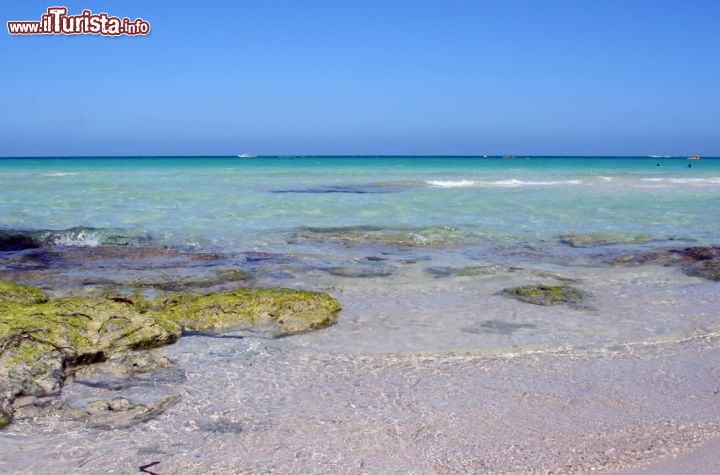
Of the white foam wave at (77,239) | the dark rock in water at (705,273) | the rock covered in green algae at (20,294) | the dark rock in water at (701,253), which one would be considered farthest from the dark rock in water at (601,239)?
the rock covered in green algae at (20,294)

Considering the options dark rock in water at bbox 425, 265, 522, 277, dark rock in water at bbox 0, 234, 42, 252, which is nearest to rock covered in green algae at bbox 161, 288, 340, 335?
dark rock in water at bbox 425, 265, 522, 277

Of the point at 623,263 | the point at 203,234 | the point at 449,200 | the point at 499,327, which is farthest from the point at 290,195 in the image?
the point at 499,327

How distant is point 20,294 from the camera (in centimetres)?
731

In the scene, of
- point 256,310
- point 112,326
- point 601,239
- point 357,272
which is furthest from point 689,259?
point 112,326

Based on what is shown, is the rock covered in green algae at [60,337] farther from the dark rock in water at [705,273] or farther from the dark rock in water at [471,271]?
the dark rock in water at [705,273]

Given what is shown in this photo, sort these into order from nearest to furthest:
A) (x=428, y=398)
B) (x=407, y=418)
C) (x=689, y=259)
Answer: (x=407, y=418) → (x=428, y=398) → (x=689, y=259)

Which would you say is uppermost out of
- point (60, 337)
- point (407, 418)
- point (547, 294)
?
point (60, 337)

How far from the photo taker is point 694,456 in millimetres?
3941

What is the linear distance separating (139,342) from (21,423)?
5.23 ft

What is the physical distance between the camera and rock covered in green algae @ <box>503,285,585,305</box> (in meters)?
7.93

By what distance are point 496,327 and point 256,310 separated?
7.78 ft

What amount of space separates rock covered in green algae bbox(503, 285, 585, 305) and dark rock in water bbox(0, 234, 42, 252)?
831 cm

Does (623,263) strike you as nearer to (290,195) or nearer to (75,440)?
(75,440)

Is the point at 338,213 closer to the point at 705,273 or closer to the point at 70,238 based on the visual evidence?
the point at 70,238
